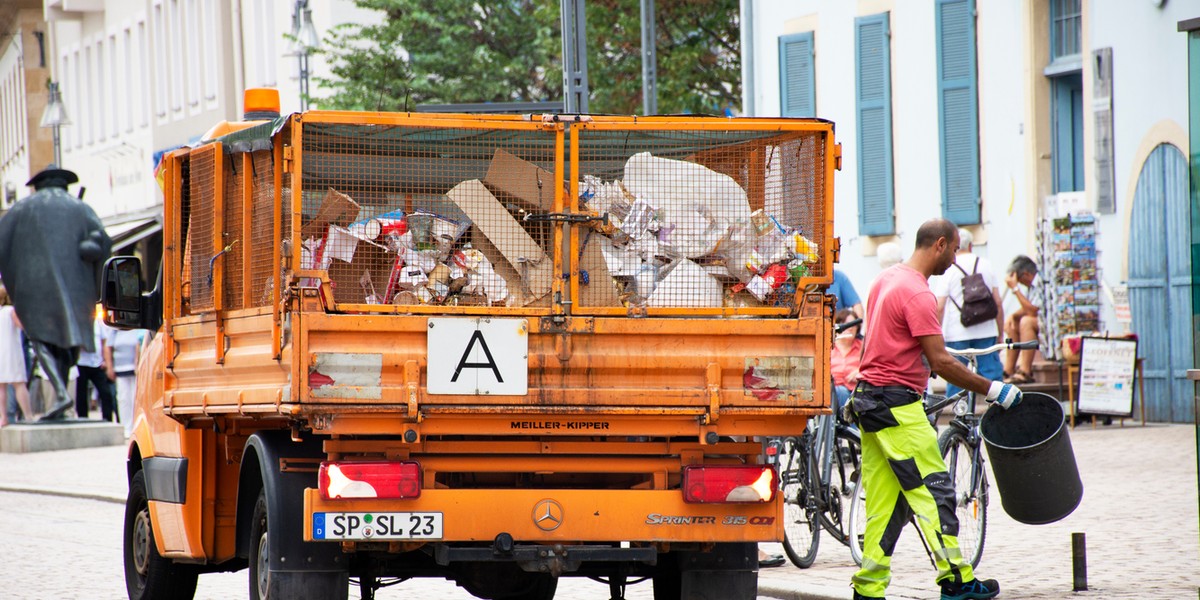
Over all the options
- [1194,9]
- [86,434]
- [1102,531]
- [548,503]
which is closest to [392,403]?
[548,503]

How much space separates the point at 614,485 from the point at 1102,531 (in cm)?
502

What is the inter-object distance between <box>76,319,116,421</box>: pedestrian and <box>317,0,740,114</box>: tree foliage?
706cm

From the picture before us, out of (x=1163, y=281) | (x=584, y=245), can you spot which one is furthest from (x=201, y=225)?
(x=1163, y=281)

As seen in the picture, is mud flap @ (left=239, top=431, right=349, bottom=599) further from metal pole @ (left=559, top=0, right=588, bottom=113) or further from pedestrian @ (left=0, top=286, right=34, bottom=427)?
pedestrian @ (left=0, top=286, right=34, bottom=427)

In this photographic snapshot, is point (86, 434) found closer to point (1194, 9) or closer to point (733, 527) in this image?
point (1194, 9)

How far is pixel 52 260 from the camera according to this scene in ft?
72.9

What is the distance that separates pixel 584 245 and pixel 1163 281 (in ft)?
41.6

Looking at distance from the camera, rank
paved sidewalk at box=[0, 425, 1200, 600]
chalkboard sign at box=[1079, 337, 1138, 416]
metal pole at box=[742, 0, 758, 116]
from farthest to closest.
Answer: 1. metal pole at box=[742, 0, 758, 116]
2. chalkboard sign at box=[1079, 337, 1138, 416]
3. paved sidewalk at box=[0, 425, 1200, 600]

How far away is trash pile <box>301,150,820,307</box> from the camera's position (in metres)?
7.29

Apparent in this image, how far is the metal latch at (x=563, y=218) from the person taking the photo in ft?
23.9

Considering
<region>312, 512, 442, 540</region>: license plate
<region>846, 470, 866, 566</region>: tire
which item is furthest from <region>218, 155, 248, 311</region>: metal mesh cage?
<region>846, 470, 866, 566</region>: tire

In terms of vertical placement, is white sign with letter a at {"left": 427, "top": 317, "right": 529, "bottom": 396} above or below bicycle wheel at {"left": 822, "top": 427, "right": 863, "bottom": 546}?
above

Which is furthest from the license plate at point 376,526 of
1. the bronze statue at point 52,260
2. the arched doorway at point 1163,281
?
the bronze statue at point 52,260

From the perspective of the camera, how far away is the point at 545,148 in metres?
7.34
